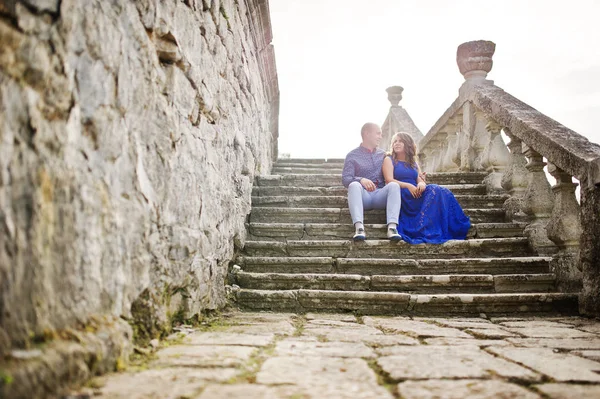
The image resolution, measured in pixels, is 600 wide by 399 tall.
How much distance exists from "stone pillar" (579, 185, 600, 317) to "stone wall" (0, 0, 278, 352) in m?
2.65

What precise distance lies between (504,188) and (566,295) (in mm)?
1721

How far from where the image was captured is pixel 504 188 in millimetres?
4793

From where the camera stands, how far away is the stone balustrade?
3152mm

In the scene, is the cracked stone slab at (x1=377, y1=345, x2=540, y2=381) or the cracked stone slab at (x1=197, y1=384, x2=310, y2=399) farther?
the cracked stone slab at (x1=377, y1=345, x2=540, y2=381)

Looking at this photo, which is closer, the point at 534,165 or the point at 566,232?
the point at 566,232

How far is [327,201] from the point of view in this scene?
4836 mm

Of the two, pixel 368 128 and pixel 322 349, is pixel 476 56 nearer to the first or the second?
pixel 368 128

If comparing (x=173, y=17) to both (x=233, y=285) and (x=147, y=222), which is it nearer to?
(x=147, y=222)

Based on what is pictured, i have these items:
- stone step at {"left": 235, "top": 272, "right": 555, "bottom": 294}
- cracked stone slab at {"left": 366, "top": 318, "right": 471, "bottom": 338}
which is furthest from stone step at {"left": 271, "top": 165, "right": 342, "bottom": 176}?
cracked stone slab at {"left": 366, "top": 318, "right": 471, "bottom": 338}

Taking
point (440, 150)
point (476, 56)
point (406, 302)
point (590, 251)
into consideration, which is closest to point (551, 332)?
point (590, 251)

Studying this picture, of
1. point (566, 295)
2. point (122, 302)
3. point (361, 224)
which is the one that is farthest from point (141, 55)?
point (566, 295)

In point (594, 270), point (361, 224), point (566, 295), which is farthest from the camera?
point (361, 224)

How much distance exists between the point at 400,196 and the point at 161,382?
3.35 meters

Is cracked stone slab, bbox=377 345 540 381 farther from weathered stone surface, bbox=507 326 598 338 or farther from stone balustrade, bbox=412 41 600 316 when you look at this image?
stone balustrade, bbox=412 41 600 316
